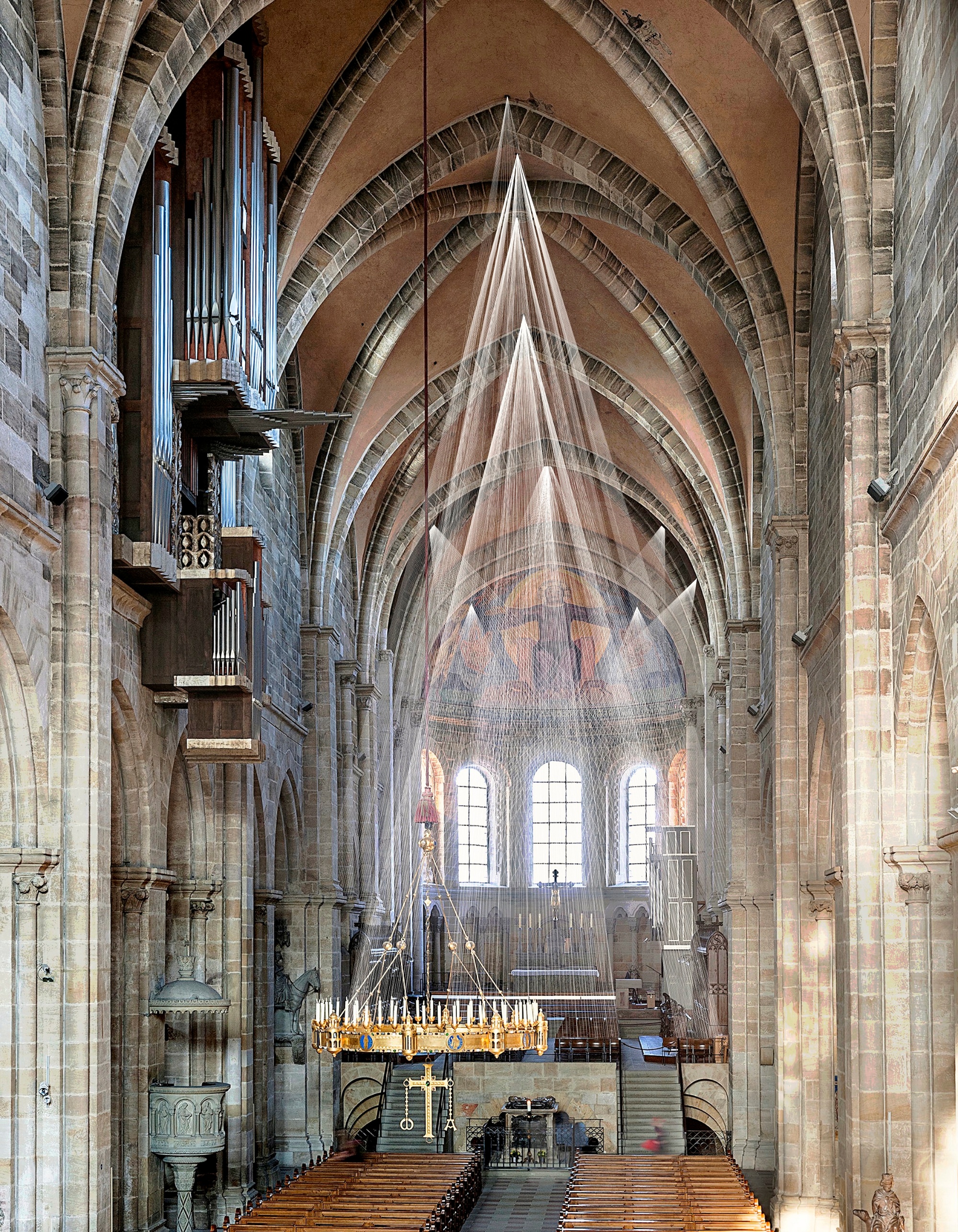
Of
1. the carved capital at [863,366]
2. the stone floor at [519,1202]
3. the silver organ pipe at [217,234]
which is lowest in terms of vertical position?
the stone floor at [519,1202]

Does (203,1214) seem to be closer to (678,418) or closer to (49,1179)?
(49,1179)

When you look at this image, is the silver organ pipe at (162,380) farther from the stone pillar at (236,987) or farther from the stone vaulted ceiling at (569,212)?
the stone pillar at (236,987)

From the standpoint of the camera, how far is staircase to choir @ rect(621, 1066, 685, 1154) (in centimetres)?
2855

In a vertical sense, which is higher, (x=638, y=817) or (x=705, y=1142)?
(x=638, y=817)

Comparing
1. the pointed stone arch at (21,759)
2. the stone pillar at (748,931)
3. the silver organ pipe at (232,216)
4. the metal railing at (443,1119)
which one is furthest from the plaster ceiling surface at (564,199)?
the metal railing at (443,1119)

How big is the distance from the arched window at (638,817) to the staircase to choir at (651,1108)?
48.4 ft

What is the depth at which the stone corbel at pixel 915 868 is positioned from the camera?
1321 centimetres

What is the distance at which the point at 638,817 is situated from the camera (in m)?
46.0

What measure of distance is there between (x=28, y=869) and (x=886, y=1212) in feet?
24.8

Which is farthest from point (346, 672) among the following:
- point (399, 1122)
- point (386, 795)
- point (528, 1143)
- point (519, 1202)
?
point (519, 1202)

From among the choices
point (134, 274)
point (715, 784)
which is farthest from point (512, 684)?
point (134, 274)

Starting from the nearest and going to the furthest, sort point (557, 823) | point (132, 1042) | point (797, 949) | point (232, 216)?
point (232, 216) < point (132, 1042) < point (797, 949) < point (557, 823)

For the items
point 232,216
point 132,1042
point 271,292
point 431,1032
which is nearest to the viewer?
point 431,1032

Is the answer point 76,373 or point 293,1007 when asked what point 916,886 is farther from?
point 293,1007
